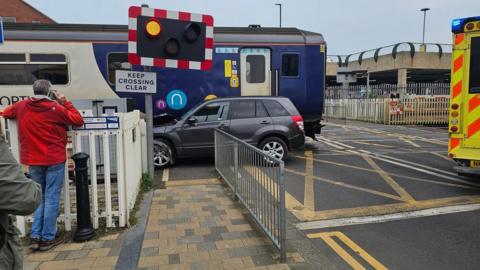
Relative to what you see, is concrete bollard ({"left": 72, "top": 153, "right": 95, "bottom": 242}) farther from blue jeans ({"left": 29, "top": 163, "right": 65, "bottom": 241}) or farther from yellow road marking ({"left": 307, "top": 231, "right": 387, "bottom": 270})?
yellow road marking ({"left": 307, "top": 231, "right": 387, "bottom": 270})

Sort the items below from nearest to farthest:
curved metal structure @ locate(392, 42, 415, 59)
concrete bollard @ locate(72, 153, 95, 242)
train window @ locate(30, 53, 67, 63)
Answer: concrete bollard @ locate(72, 153, 95, 242) → train window @ locate(30, 53, 67, 63) → curved metal structure @ locate(392, 42, 415, 59)

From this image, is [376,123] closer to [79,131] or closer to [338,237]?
[338,237]

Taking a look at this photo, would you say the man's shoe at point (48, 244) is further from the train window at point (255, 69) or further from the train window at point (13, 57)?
the train window at point (255, 69)

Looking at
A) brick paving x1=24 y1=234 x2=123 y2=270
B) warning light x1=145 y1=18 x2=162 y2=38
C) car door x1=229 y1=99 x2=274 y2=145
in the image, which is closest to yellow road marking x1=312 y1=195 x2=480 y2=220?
brick paving x1=24 y1=234 x2=123 y2=270

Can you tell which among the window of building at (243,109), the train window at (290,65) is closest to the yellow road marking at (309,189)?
the window of building at (243,109)

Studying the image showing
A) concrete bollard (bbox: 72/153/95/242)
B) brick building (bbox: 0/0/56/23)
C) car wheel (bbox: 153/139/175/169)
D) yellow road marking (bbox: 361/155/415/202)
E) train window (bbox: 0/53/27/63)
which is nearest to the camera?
concrete bollard (bbox: 72/153/95/242)

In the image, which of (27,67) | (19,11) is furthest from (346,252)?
(19,11)

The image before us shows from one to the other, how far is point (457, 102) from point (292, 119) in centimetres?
360

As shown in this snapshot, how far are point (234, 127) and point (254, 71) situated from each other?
2.42m

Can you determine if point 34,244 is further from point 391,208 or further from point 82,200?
point 391,208

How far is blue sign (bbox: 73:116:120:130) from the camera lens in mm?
4480

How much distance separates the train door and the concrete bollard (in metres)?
7.16

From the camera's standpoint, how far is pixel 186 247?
4.27 metres

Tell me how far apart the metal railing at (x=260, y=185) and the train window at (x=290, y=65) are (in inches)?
193
